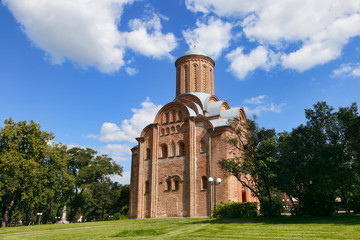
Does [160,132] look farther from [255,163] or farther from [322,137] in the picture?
[322,137]

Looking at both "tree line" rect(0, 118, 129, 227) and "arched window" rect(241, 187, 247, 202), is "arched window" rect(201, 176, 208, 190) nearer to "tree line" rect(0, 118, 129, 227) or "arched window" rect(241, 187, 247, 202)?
"arched window" rect(241, 187, 247, 202)

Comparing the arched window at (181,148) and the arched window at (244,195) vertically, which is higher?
the arched window at (181,148)

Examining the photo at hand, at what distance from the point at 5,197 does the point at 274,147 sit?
25.2m

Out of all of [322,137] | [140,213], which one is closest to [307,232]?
[322,137]

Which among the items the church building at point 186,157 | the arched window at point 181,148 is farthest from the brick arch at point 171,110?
the arched window at point 181,148

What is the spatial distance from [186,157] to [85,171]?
1575 centimetres

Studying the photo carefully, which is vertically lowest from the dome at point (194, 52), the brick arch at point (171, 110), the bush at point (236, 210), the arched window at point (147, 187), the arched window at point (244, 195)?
the bush at point (236, 210)

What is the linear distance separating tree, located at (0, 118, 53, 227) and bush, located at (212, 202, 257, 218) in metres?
16.3

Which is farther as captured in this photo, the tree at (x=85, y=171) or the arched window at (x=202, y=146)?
the tree at (x=85, y=171)

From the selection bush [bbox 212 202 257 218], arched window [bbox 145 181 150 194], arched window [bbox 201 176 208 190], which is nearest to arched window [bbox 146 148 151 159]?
arched window [bbox 145 181 150 194]

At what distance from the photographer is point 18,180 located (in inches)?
1024

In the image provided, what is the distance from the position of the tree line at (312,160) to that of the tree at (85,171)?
74.6ft

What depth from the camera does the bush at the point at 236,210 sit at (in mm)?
21203

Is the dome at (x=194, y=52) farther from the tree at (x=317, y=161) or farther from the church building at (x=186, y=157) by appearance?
the tree at (x=317, y=161)
